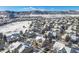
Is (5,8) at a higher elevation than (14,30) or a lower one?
higher

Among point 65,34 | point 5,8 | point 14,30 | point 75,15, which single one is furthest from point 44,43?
point 5,8
